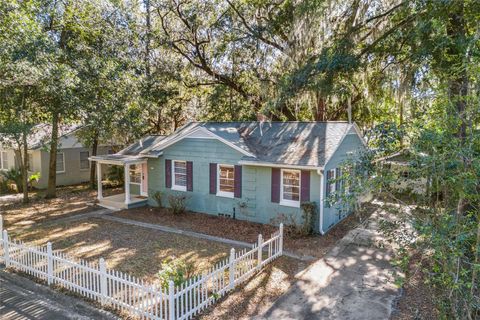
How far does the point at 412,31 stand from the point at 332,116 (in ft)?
43.6

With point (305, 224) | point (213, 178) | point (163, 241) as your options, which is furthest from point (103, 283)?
point (213, 178)

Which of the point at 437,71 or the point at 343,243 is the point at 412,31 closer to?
the point at 437,71

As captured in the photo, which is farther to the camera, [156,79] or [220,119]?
[220,119]

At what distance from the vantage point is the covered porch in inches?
610

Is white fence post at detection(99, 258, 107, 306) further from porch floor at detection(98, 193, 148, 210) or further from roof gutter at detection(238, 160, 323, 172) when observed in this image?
porch floor at detection(98, 193, 148, 210)

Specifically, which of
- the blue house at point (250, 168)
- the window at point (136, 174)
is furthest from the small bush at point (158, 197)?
the window at point (136, 174)

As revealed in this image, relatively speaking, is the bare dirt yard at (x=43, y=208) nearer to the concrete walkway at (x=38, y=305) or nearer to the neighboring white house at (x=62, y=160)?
the neighboring white house at (x=62, y=160)

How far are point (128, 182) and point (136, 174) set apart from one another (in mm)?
1745

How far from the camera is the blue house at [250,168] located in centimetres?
1197

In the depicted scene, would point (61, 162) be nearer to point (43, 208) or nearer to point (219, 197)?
point (43, 208)

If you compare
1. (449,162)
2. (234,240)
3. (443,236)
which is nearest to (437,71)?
(449,162)

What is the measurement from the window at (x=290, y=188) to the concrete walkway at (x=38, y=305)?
7497 millimetres

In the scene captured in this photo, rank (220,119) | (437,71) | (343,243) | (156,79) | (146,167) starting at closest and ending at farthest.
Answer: (437,71)
(343,243)
(146,167)
(156,79)
(220,119)

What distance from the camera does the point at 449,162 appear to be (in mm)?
4164
